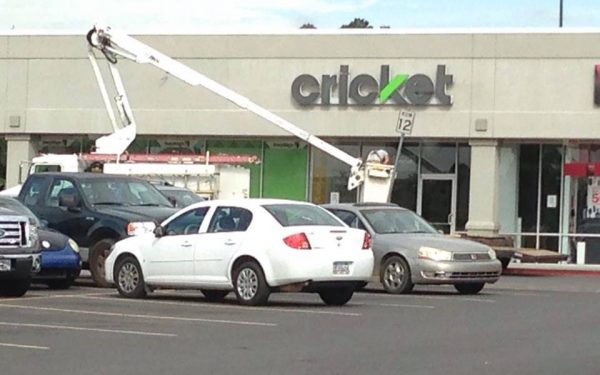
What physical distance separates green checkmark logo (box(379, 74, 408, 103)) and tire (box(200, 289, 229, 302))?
705 inches

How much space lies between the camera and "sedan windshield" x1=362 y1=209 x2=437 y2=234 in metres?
23.4

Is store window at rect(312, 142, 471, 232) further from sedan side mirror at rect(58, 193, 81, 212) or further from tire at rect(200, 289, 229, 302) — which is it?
tire at rect(200, 289, 229, 302)

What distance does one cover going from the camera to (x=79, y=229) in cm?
2306

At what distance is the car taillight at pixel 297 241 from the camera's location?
18.3m

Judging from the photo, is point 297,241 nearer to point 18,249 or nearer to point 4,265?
point 18,249

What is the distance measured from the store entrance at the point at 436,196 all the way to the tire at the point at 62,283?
18283mm

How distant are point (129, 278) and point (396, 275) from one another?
4703 millimetres

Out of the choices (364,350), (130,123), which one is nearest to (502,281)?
(130,123)

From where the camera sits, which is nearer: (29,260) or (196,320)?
(196,320)

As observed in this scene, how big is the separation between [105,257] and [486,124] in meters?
17.1

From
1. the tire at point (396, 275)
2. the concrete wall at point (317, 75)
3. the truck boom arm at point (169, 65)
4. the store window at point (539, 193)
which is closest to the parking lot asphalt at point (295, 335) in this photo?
the tire at point (396, 275)

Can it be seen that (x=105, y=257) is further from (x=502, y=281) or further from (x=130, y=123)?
(x=130, y=123)

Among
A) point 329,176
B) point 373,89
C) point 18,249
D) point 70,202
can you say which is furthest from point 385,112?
point 18,249

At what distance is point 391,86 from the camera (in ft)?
124
